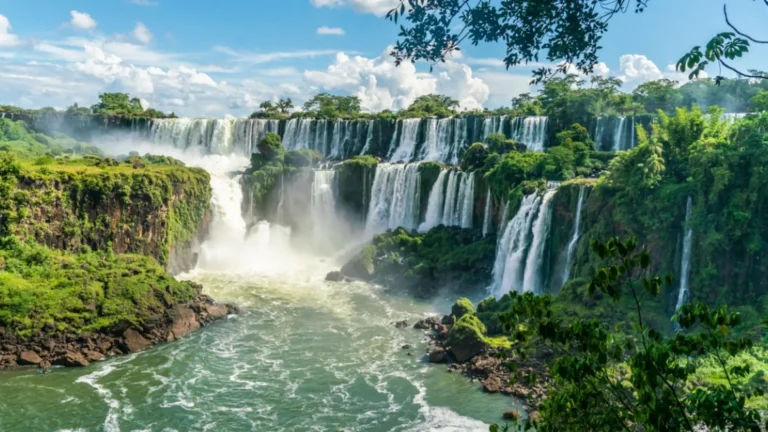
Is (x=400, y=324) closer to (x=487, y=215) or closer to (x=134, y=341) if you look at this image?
(x=134, y=341)

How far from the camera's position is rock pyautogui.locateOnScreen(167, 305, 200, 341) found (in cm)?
2128

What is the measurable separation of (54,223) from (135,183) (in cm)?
376

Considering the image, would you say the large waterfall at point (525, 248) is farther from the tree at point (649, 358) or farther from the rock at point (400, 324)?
the tree at point (649, 358)

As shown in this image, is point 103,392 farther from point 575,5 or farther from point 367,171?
point 367,171

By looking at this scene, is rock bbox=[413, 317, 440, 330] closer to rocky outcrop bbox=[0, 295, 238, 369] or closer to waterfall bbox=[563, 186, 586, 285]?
waterfall bbox=[563, 186, 586, 285]

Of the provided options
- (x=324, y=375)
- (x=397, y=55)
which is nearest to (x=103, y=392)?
(x=324, y=375)

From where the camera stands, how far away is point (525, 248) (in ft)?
82.8

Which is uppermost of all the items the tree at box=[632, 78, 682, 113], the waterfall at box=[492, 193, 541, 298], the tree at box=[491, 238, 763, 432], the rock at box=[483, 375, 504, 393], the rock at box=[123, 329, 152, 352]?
the tree at box=[632, 78, 682, 113]

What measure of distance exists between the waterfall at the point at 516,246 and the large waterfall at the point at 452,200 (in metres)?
4.96

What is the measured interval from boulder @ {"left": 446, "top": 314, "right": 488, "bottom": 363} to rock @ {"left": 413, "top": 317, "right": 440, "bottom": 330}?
2.65 m

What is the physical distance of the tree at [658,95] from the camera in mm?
39594

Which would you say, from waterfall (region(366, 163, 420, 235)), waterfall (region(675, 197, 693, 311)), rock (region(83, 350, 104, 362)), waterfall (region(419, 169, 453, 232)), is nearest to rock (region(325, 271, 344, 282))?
waterfall (region(366, 163, 420, 235))

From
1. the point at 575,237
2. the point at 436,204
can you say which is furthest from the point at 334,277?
the point at 575,237

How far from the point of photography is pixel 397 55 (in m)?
6.17
